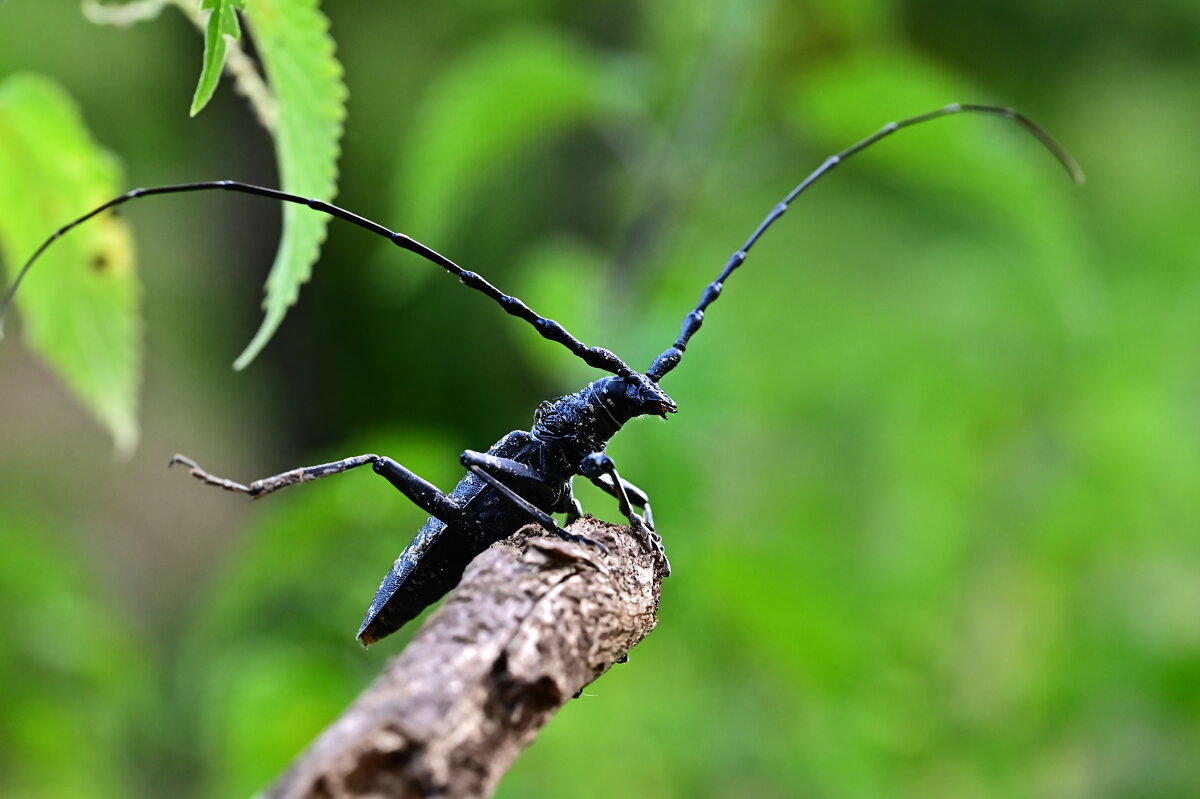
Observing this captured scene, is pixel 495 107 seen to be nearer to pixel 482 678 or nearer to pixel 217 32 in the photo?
pixel 217 32

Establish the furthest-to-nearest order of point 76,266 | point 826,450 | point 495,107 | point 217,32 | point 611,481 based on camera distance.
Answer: point 826,450, point 495,107, point 611,481, point 76,266, point 217,32

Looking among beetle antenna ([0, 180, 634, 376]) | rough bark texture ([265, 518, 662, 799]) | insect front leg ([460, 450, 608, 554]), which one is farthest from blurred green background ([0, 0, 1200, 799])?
rough bark texture ([265, 518, 662, 799])

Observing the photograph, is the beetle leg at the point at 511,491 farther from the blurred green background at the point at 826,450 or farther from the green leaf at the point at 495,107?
the green leaf at the point at 495,107

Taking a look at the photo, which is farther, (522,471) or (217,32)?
(522,471)

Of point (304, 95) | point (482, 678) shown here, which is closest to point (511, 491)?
point (304, 95)

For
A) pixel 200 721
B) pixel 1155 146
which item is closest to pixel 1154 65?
pixel 1155 146

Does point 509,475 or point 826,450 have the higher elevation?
point 826,450

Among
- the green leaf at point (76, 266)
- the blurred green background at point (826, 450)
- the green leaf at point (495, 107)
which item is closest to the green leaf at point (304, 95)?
the green leaf at point (76, 266)
